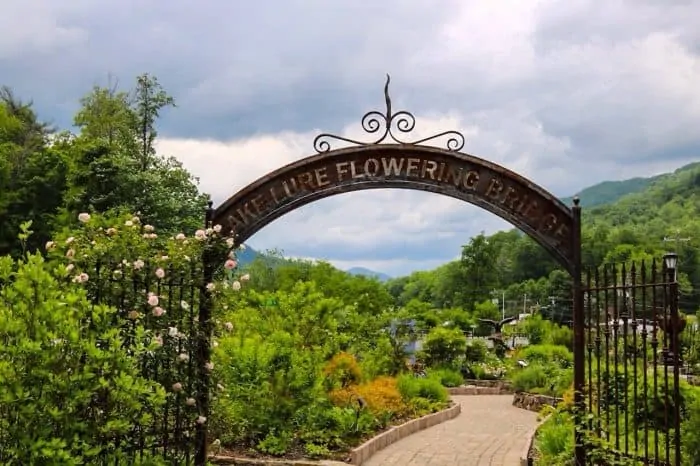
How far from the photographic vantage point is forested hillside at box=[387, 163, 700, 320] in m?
60.6

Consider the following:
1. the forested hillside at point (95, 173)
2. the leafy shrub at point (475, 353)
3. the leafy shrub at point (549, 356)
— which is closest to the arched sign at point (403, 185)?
the forested hillside at point (95, 173)

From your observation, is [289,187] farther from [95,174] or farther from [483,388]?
[95,174]

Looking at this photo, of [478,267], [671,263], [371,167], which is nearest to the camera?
[671,263]

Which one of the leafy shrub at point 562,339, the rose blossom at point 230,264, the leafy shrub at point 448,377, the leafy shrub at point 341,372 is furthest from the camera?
the leafy shrub at point 562,339

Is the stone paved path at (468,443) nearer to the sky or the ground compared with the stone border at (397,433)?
nearer to the ground

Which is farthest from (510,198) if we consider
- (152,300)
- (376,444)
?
(376,444)

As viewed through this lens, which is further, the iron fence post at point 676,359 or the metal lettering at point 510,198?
the metal lettering at point 510,198

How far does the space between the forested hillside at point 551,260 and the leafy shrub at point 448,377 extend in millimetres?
30708

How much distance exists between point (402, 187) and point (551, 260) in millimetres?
72487

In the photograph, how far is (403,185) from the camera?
23.5 feet

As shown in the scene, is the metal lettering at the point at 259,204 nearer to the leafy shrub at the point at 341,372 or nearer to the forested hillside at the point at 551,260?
the leafy shrub at the point at 341,372

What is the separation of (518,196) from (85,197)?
24336 mm

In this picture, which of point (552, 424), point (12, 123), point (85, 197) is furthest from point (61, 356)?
point (12, 123)

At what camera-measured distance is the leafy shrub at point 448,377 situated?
22031 millimetres
